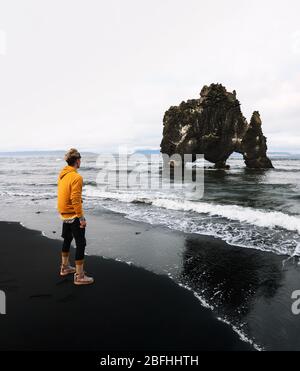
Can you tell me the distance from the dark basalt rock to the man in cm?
A: 5064

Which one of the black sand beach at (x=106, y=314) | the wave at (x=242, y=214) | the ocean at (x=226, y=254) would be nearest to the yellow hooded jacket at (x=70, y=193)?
the black sand beach at (x=106, y=314)

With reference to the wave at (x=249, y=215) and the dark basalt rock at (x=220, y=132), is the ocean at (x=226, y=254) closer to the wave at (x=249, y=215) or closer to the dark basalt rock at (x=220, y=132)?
the wave at (x=249, y=215)

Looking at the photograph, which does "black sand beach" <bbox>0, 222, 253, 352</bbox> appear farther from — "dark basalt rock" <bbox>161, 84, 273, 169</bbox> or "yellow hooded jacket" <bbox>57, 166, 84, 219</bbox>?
"dark basalt rock" <bbox>161, 84, 273, 169</bbox>

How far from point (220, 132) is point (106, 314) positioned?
178 feet

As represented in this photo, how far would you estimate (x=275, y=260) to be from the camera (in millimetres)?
7199

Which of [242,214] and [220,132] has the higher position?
[220,132]

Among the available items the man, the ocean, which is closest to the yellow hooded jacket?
the man

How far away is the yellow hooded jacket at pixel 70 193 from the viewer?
5169 millimetres

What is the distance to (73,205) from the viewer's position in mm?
A: 5215

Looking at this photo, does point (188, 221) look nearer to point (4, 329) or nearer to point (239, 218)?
point (239, 218)

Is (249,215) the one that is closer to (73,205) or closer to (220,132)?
(73,205)

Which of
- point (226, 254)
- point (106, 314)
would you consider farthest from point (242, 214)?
point (106, 314)
